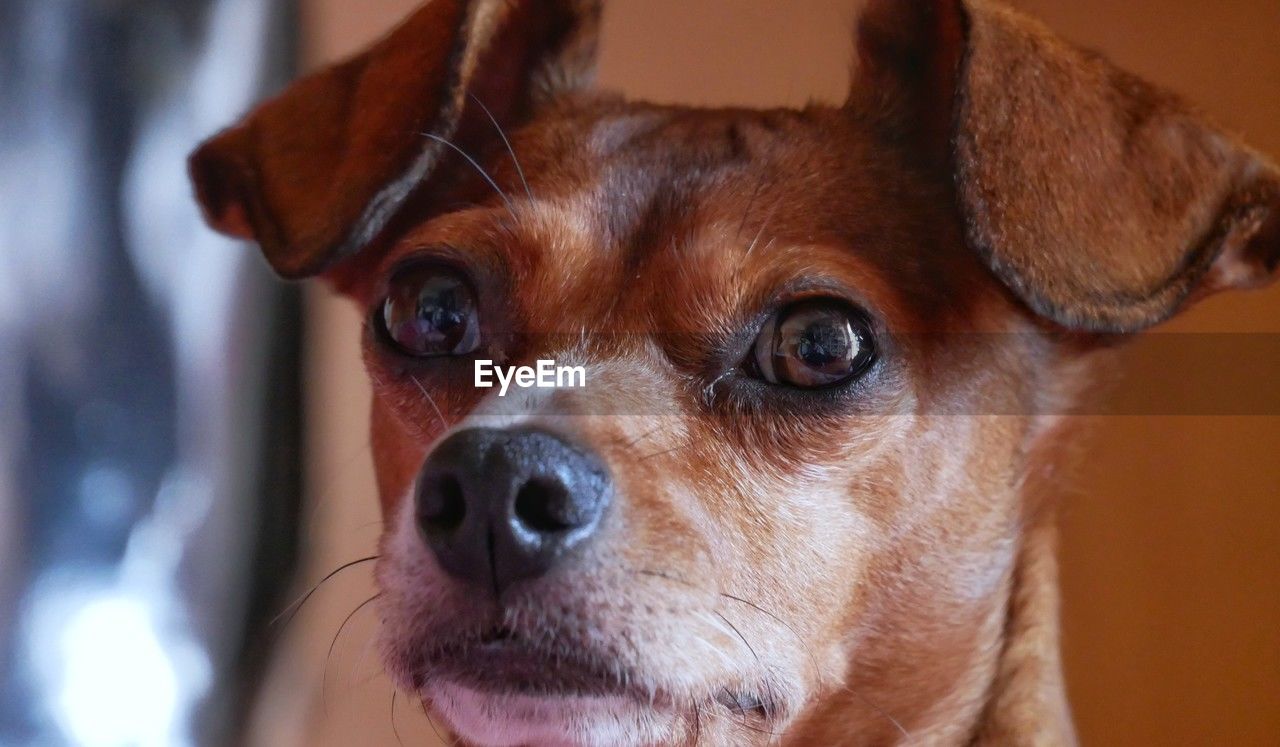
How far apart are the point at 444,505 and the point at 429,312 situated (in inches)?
15.0

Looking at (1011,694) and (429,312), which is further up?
(429,312)

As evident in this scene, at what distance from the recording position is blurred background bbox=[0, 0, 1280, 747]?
140cm

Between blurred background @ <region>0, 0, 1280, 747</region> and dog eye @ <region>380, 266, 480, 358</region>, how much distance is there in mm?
168

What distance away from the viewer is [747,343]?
1153 millimetres

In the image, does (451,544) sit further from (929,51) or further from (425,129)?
(929,51)

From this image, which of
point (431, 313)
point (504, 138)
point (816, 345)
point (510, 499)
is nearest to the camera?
point (510, 499)

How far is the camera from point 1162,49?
1365 mm

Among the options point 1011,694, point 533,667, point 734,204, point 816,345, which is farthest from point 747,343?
point 1011,694

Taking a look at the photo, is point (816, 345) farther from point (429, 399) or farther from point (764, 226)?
point (429, 399)

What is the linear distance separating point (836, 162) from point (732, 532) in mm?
510

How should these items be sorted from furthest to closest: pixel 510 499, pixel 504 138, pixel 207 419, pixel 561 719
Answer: pixel 207 419 < pixel 504 138 < pixel 561 719 < pixel 510 499

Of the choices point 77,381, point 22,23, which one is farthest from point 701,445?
point 22,23

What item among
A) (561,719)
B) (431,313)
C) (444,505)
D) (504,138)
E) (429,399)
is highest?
(504,138)

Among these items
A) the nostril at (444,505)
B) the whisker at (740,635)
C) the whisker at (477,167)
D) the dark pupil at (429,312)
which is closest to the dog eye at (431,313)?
the dark pupil at (429,312)
